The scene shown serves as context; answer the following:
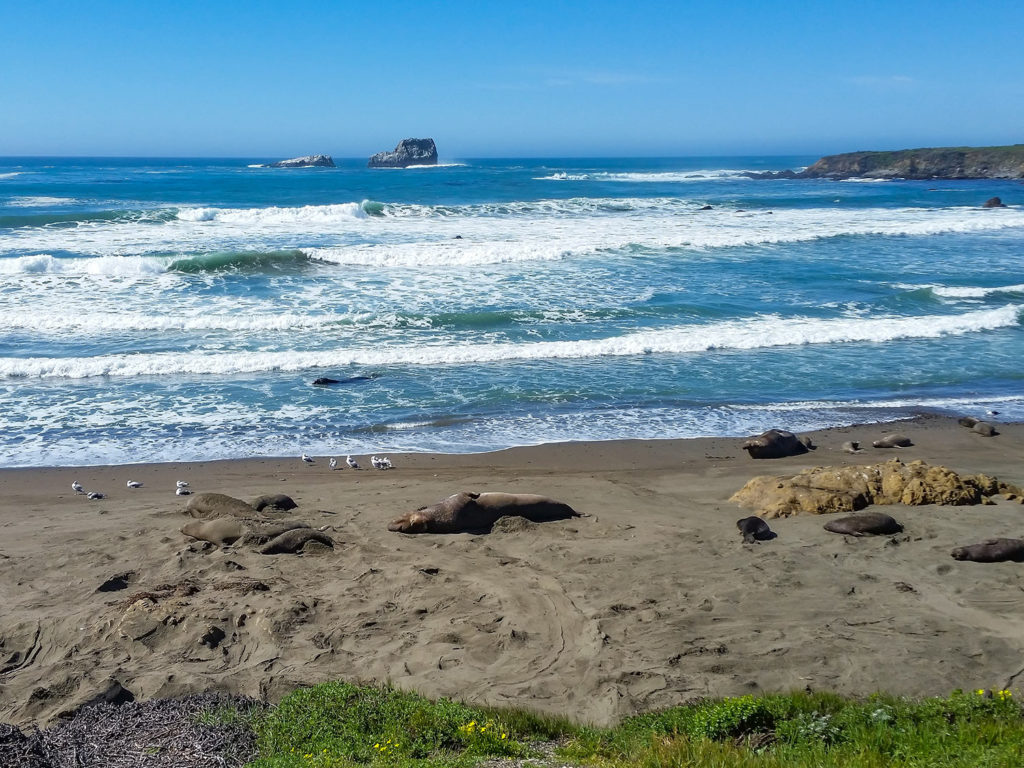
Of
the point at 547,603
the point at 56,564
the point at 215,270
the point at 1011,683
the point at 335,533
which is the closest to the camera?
the point at 1011,683

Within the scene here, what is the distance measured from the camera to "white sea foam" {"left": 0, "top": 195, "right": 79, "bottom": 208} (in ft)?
143

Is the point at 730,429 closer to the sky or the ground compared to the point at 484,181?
closer to the ground

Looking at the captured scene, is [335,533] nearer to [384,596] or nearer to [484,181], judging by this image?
[384,596]

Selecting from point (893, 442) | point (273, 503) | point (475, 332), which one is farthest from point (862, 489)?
point (475, 332)

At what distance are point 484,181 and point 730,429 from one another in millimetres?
58868

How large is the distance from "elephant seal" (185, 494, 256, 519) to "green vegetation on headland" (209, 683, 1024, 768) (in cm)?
393

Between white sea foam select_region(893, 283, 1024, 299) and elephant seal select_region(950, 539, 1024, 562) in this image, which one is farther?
white sea foam select_region(893, 283, 1024, 299)

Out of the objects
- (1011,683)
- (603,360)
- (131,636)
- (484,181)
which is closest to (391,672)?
(131,636)

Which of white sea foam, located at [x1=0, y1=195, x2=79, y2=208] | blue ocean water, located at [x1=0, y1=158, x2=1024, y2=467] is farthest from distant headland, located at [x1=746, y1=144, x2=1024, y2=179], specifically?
white sea foam, located at [x1=0, y1=195, x2=79, y2=208]

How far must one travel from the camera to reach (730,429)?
13.1 meters

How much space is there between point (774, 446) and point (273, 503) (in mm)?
6602

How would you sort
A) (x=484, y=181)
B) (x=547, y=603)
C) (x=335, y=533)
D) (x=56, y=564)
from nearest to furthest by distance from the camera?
(x=547, y=603), (x=56, y=564), (x=335, y=533), (x=484, y=181)

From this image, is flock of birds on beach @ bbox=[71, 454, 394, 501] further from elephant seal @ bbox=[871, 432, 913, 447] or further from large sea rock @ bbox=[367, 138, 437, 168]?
large sea rock @ bbox=[367, 138, 437, 168]

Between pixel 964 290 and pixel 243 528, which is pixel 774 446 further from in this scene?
pixel 964 290
